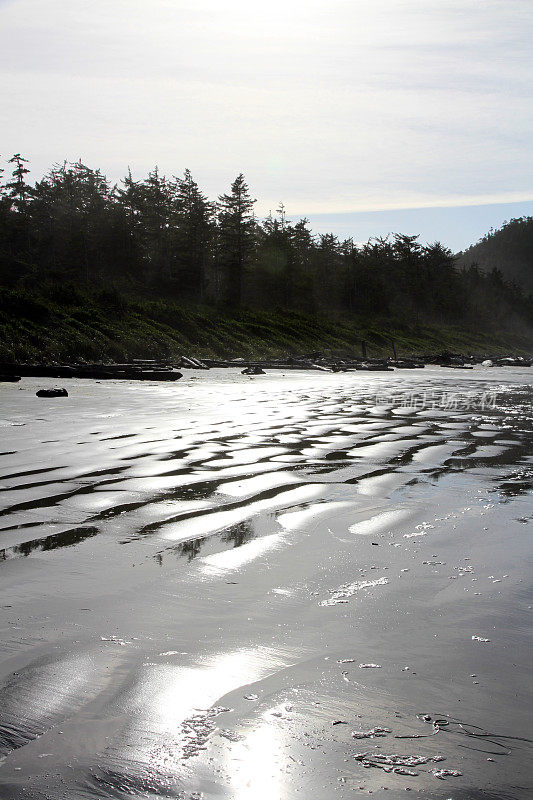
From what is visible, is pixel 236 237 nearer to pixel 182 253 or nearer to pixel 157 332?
pixel 182 253

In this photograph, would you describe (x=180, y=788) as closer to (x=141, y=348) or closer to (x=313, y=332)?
(x=141, y=348)

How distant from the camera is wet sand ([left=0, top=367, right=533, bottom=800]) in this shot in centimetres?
223

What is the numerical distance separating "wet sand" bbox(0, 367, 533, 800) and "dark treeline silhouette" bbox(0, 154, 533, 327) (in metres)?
47.9

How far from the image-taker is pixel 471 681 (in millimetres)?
2846

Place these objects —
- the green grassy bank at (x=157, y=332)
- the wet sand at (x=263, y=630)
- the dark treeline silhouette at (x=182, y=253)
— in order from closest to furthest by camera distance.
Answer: the wet sand at (x=263, y=630)
the green grassy bank at (x=157, y=332)
the dark treeline silhouette at (x=182, y=253)

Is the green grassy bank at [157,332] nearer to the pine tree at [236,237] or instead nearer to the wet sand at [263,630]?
the pine tree at [236,237]

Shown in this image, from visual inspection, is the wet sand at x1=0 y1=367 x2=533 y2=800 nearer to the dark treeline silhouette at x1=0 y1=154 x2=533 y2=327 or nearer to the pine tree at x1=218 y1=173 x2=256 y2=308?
the dark treeline silhouette at x1=0 y1=154 x2=533 y2=327

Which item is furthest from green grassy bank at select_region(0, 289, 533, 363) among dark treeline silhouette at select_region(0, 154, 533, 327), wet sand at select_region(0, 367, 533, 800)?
wet sand at select_region(0, 367, 533, 800)

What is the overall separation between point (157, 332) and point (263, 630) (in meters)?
43.4

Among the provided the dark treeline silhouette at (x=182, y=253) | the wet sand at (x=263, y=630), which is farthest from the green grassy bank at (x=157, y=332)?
Result: the wet sand at (x=263, y=630)

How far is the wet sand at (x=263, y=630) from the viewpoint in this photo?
223 cm

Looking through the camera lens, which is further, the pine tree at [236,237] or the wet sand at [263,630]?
the pine tree at [236,237]

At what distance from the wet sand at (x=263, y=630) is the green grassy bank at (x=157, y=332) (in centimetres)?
2843

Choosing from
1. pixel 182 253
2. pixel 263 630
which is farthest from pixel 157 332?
pixel 263 630
